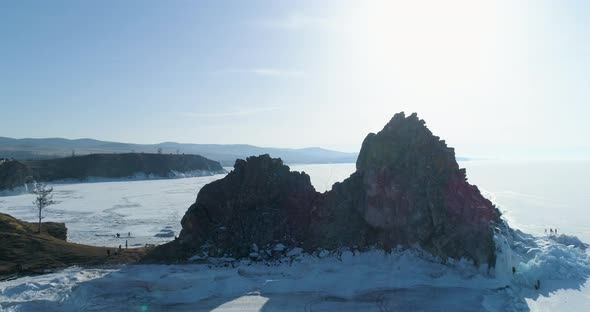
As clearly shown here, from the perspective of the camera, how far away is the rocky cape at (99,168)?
12344 cm

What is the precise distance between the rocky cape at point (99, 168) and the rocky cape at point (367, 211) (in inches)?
4204

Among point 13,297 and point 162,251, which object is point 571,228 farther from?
point 13,297

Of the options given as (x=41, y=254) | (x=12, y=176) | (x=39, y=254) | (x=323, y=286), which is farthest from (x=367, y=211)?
(x=12, y=176)

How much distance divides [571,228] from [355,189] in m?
36.8

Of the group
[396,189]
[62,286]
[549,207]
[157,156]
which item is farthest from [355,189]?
[157,156]

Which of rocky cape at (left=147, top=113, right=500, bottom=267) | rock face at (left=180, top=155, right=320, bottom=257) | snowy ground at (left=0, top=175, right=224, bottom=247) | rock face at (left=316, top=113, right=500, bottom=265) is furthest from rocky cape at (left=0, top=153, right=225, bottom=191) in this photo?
rock face at (left=316, top=113, right=500, bottom=265)

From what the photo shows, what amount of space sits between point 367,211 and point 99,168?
14871 centimetres

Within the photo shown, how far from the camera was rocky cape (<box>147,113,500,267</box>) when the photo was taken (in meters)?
32.6

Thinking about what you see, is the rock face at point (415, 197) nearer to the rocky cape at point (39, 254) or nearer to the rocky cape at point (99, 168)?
the rocky cape at point (39, 254)

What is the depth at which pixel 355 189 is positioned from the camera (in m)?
37.2

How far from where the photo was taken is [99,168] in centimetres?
15975

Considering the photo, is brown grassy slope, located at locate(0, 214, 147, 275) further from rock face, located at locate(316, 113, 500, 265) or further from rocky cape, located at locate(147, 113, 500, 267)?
rock face, located at locate(316, 113, 500, 265)

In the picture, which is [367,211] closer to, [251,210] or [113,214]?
[251,210]

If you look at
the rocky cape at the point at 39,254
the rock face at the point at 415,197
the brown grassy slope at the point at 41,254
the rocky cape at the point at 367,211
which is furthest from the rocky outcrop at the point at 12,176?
the rock face at the point at 415,197
